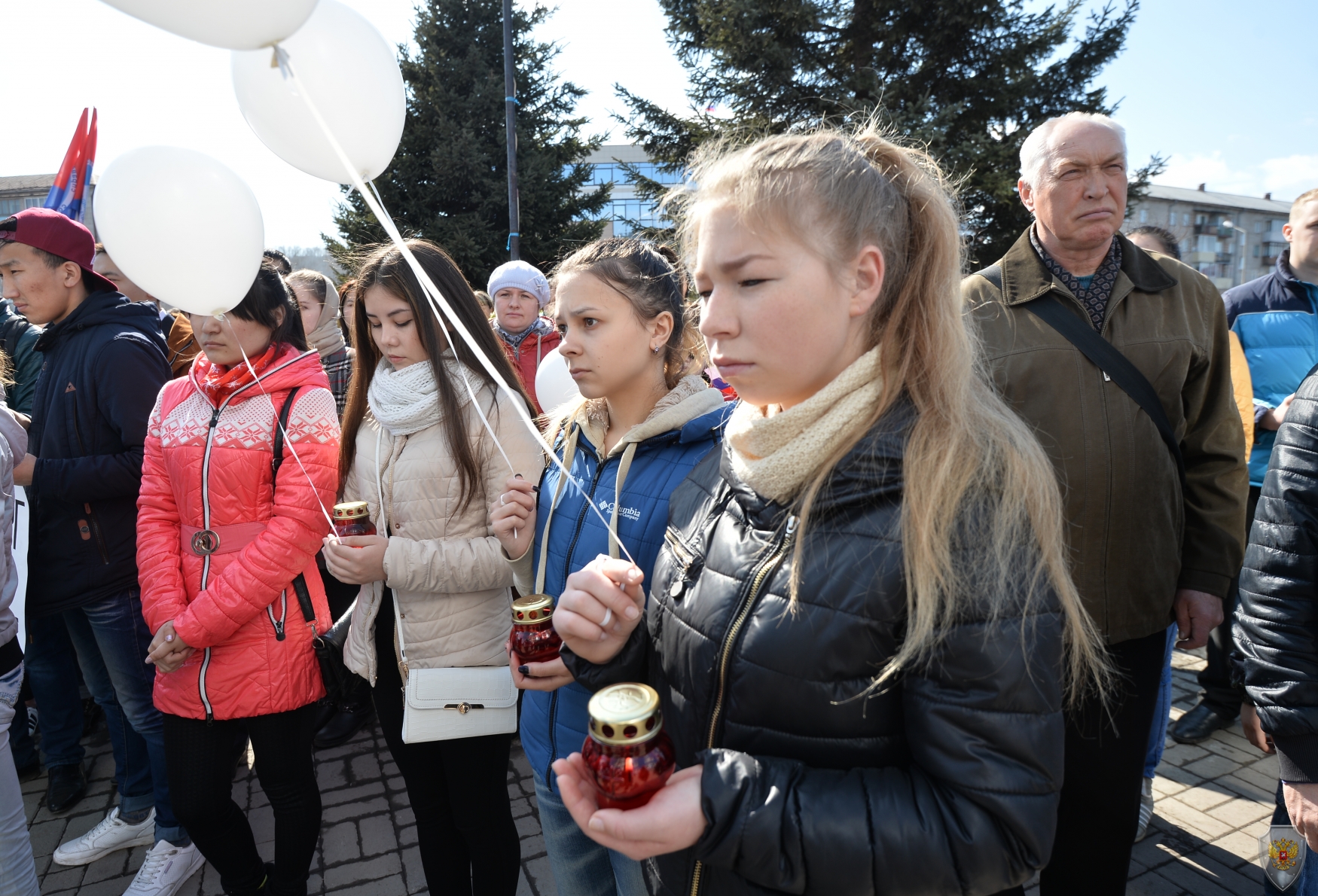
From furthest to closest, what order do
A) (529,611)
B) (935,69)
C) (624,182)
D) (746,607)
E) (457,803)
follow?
(624,182)
(935,69)
(457,803)
(529,611)
(746,607)

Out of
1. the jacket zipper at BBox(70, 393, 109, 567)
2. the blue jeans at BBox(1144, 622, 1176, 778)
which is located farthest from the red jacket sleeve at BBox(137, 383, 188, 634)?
the blue jeans at BBox(1144, 622, 1176, 778)

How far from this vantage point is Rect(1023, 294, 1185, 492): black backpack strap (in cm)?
218

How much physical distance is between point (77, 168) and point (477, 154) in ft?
25.9

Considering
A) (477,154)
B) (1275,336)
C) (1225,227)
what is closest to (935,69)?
(1275,336)

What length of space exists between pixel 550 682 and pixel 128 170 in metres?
2.26

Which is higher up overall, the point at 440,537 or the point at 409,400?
the point at 409,400

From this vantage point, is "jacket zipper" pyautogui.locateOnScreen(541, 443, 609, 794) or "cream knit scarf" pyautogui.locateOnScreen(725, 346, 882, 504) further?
"jacket zipper" pyautogui.locateOnScreen(541, 443, 609, 794)

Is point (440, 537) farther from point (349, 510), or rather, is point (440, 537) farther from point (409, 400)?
point (409, 400)

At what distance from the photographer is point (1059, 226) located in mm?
2352

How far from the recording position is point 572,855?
200 centimetres

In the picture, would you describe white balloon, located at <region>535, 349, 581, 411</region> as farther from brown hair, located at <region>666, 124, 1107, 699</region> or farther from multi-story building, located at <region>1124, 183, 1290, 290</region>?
multi-story building, located at <region>1124, 183, 1290, 290</region>

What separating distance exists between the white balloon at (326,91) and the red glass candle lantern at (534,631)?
1.50 meters

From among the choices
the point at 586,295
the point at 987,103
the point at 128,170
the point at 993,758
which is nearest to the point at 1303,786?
the point at 993,758

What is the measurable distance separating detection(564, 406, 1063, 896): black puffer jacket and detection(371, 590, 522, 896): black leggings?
1.27 meters
